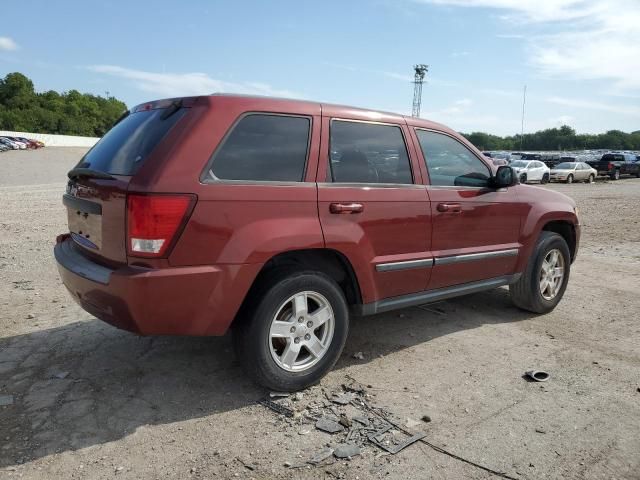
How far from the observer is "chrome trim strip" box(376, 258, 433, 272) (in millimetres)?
3785

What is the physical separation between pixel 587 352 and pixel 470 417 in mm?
1713

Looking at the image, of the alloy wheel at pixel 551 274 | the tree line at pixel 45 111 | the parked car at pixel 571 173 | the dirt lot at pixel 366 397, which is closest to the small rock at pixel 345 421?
the dirt lot at pixel 366 397

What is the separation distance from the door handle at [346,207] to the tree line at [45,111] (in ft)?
279

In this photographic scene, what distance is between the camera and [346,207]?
138 inches

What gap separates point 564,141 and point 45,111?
109m

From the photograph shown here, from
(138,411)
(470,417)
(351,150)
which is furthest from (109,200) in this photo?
(470,417)

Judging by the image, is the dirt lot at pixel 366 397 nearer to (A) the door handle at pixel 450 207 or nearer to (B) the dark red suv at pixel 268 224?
(B) the dark red suv at pixel 268 224

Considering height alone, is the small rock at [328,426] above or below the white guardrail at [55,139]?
below

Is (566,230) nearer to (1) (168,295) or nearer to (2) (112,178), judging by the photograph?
(1) (168,295)

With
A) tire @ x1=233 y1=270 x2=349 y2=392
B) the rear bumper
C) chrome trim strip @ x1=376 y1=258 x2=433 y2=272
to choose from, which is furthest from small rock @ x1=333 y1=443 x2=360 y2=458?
chrome trim strip @ x1=376 y1=258 x2=433 y2=272

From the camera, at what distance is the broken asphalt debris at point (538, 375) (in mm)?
3768

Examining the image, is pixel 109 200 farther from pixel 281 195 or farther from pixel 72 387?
pixel 72 387

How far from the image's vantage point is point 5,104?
98125 millimetres

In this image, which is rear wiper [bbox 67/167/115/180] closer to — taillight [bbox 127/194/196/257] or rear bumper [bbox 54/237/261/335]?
taillight [bbox 127/194/196/257]
